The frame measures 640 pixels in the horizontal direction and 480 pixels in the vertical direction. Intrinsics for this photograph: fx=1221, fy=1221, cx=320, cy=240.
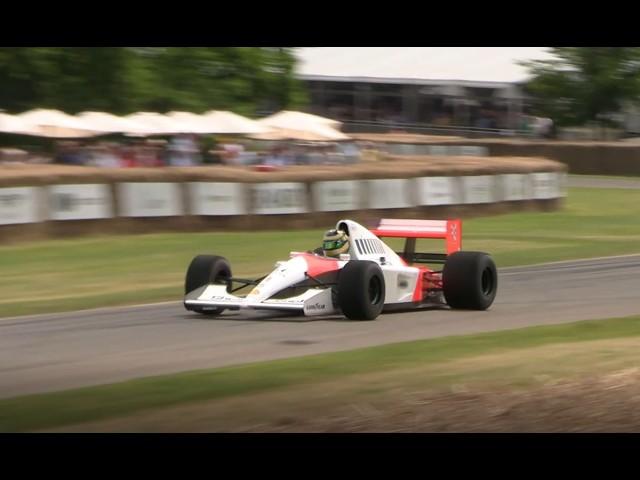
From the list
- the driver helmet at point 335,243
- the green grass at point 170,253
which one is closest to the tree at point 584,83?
the green grass at point 170,253

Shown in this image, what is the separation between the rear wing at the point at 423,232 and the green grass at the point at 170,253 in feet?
10.4

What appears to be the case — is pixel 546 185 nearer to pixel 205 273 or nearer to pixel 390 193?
pixel 390 193

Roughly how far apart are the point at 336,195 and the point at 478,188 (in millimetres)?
4592

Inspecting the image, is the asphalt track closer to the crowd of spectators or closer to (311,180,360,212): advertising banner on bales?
(311,180,360,212): advertising banner on bales

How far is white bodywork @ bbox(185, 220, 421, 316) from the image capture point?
44.6 feet

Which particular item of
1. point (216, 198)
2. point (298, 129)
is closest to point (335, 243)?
point (216, 198)

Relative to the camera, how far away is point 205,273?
14.3m

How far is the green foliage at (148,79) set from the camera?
38.8 meters

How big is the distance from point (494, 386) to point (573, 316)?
5.29 m

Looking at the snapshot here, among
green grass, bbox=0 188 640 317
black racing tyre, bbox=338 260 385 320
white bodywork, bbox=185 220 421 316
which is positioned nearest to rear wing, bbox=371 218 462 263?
white bodywork, bbox=185 220 421 316

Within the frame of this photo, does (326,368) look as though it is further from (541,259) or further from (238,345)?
(541,259)
